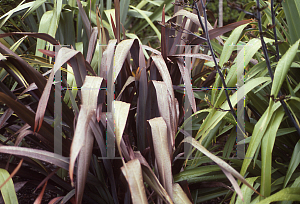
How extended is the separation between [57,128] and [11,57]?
264mm

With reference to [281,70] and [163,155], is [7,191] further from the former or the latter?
[281,70]

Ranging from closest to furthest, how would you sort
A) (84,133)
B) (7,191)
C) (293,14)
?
(84,133) < (7,191) < (293,14)

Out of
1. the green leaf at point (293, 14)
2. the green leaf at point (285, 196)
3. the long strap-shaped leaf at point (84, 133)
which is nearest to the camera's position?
the long strap-shaped leaf at point (84, 133)

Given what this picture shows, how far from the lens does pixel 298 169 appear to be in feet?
3.12

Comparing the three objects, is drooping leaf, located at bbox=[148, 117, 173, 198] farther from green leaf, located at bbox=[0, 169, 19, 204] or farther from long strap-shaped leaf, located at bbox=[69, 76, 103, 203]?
green leaf, located at bbox=[0, 169, 19, 204]

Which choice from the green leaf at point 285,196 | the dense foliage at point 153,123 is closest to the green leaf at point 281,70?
the dense foliage at point 153,123

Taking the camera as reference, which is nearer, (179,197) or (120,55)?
(179,197)

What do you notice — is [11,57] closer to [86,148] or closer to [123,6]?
[86,148]

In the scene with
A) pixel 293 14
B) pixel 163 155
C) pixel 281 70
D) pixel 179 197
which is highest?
pixel 293 14

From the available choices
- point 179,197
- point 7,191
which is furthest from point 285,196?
point 7,191

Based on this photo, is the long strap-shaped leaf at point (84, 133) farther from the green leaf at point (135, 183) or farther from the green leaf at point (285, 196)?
the green leaf at point (285, 196)

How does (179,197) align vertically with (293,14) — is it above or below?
below

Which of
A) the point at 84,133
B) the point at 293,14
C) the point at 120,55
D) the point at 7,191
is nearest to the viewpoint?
the point at 84,133

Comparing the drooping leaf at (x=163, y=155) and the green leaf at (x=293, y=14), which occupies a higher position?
the green leaf at (x=293, y=14)
